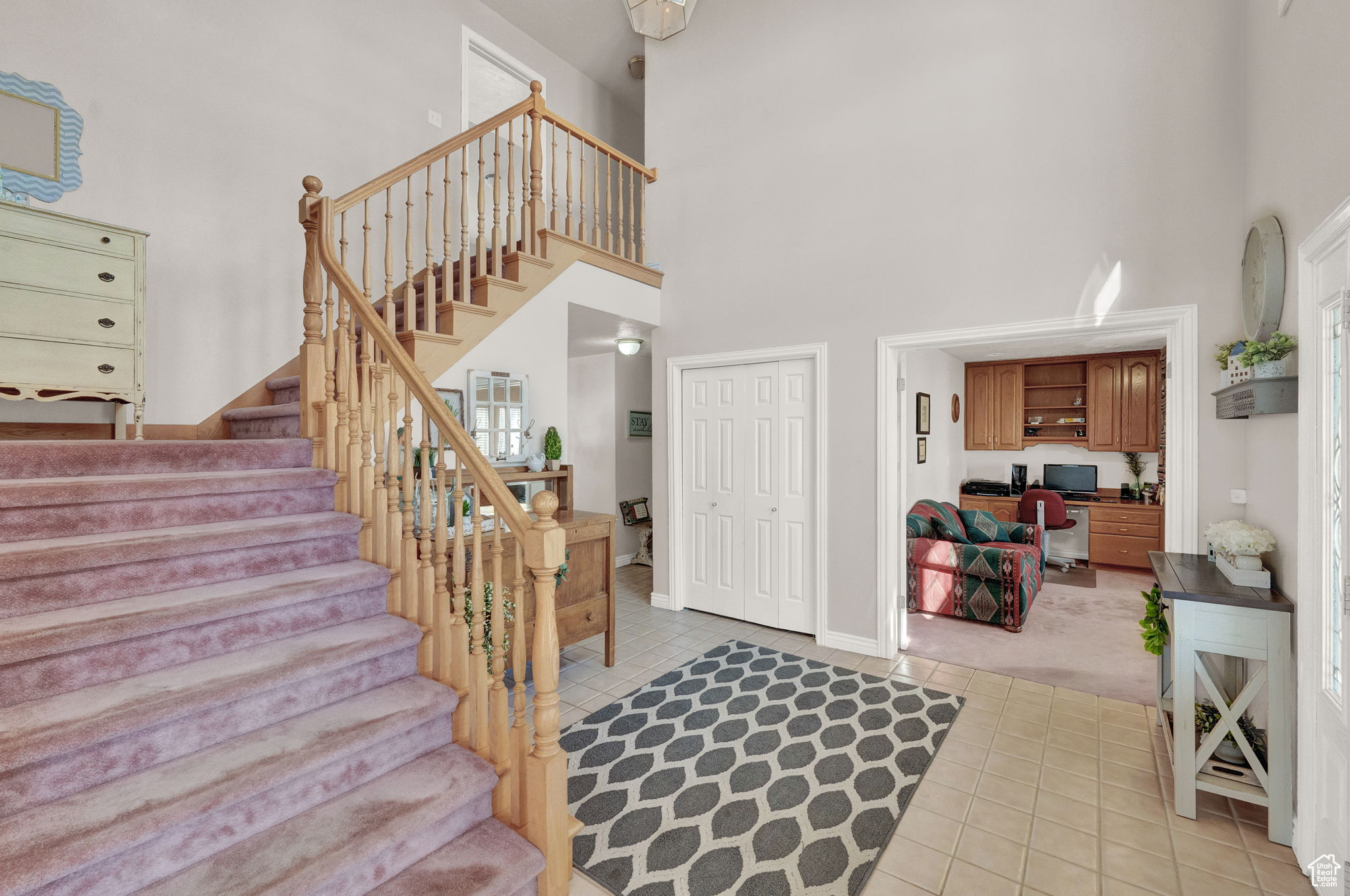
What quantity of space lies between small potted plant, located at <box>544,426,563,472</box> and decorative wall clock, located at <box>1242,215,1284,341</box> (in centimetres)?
369

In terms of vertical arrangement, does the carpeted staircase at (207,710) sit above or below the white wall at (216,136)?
below

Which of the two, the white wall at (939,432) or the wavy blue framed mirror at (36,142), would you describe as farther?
the white wall at (939,432)

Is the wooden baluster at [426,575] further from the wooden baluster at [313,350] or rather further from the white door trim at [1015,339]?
the white door trim at [1015,339]

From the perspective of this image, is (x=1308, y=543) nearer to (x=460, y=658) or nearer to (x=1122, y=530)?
(x=460, y=658)

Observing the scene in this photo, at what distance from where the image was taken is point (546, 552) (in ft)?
5.83

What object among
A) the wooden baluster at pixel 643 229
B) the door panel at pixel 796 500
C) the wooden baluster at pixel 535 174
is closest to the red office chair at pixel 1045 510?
the door panel at pixel 796 500

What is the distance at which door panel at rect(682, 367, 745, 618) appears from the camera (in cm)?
461

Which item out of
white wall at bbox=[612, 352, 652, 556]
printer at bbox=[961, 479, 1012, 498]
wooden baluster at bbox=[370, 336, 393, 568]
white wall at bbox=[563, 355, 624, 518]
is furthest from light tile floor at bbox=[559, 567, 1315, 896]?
printer at bbox=[961, 479, 1012, 498]

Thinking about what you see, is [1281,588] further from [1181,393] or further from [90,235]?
[90,235]

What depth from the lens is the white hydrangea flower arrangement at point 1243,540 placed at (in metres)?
2.20

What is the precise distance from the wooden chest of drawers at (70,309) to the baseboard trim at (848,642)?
13.8 feet

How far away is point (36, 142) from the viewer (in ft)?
9.43

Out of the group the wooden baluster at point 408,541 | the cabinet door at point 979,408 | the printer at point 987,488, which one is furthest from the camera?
the cabinet door at point 979,408

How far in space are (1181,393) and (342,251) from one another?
4.41 m
